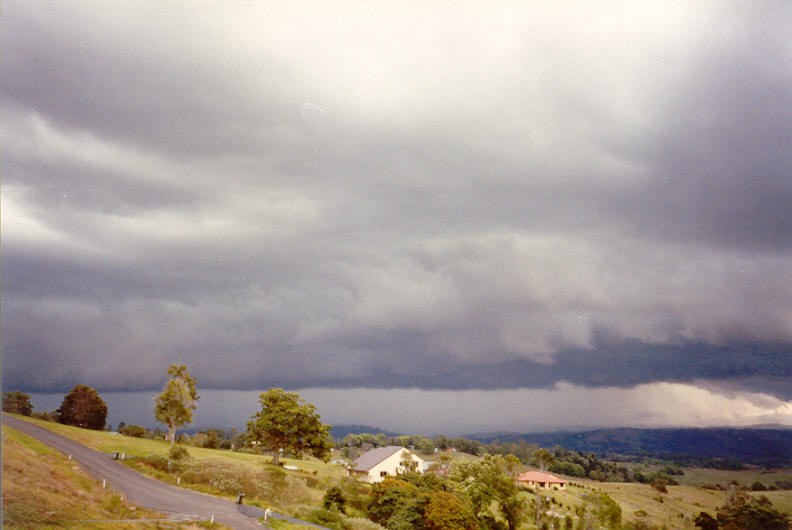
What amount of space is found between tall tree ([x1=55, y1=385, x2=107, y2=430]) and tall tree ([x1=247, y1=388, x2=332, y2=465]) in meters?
18.9

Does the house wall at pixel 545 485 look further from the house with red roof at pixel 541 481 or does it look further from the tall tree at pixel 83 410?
the tall tree at pixel 83 410

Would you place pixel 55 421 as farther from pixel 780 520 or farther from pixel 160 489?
pixel 780 520

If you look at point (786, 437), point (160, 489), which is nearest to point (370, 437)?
point (160, 489)

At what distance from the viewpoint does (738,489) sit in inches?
4515

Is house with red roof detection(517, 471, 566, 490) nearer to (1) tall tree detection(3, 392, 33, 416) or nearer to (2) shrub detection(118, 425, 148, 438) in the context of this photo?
(2) shrub detection(118, 425, 148, 438)

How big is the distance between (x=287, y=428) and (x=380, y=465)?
2644 cm

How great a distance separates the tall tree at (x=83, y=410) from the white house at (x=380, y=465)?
40216mm

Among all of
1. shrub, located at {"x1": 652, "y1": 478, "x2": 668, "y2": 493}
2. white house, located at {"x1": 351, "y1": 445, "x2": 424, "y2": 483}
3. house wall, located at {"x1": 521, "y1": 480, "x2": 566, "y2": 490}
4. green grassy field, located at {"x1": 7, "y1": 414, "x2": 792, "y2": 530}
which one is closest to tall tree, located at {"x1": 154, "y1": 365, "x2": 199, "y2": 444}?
green grassy field, located at {"x1": 7, "y1": 414, "x2": 792, "y2": 530}

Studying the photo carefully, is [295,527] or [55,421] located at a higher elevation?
[55,421]

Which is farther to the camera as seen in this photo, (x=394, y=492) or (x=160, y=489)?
(x=394, y=492)

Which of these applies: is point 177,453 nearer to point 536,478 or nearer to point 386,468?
point 386,468

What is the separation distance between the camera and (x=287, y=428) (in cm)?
6912

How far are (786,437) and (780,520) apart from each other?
104308 millimetres

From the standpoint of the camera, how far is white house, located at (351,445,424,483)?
3420 inches
